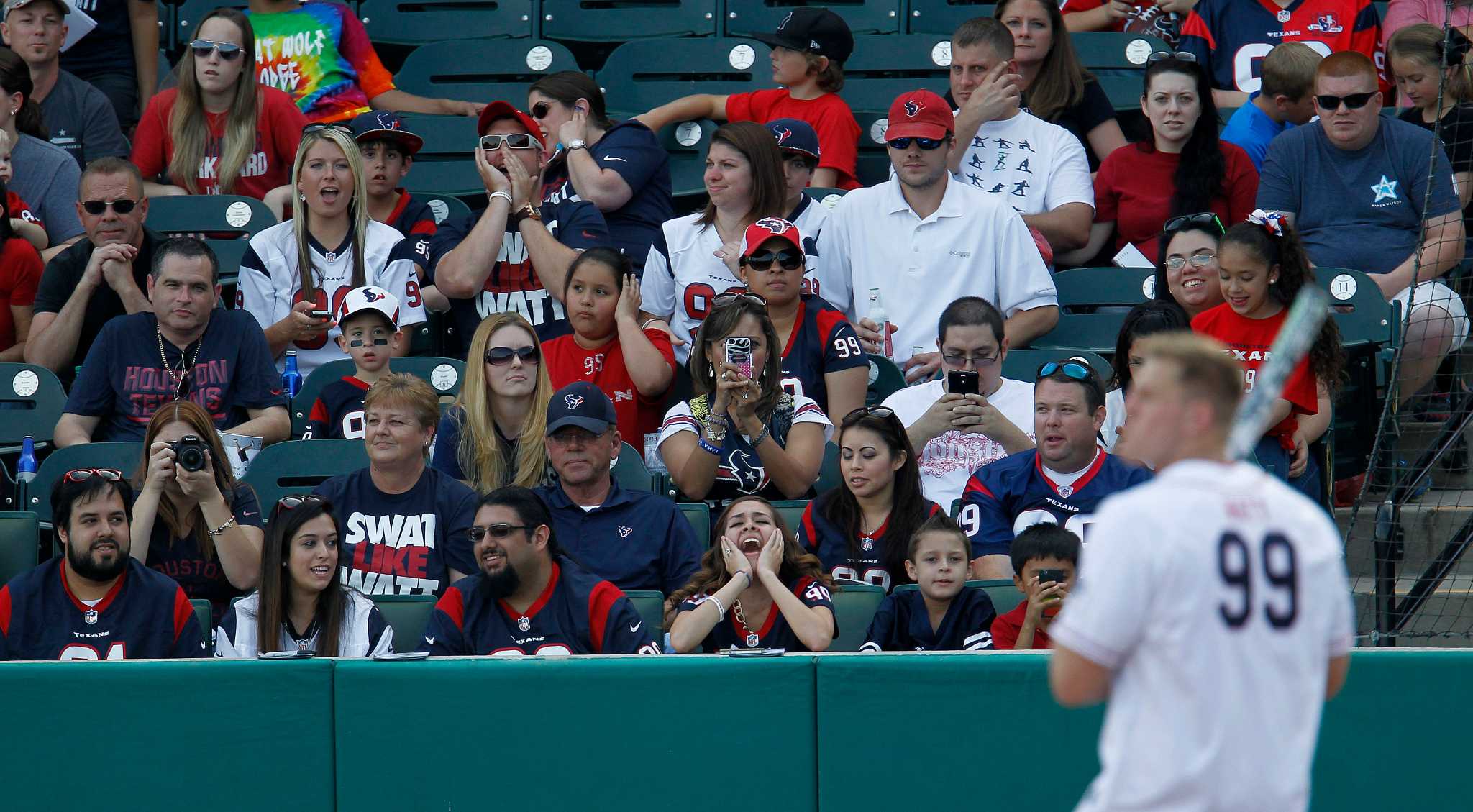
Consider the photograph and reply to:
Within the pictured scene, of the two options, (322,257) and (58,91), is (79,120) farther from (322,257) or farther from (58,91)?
(322,257)

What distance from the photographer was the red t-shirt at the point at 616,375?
675 centimetres

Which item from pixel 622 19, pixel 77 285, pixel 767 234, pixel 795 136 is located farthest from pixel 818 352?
pixel 622 19

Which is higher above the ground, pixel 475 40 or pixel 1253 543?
pixel 475 40

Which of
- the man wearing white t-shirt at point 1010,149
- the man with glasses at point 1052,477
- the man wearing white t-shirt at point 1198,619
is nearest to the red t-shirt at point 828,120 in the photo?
the man wearing white t-shirt at point 1010,149

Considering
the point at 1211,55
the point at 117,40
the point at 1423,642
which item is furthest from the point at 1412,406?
the point at 117,40

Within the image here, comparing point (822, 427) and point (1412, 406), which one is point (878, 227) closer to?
point (822, 427)

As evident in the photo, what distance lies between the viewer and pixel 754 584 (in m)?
5.46

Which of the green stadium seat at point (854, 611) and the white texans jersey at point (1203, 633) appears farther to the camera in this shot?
the green stadium seat at point (854, 611)

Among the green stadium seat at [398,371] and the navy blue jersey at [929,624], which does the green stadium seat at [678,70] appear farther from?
the navy blue jersey at [929,624]

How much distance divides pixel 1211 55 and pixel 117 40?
6016 millimetres

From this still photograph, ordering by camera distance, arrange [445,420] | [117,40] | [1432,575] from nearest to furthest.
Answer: [1432,575] < [445,420] < [117,40]

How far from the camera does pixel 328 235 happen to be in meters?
7.43

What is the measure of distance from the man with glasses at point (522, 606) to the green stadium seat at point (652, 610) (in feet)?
0.34

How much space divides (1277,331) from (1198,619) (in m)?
3.85
